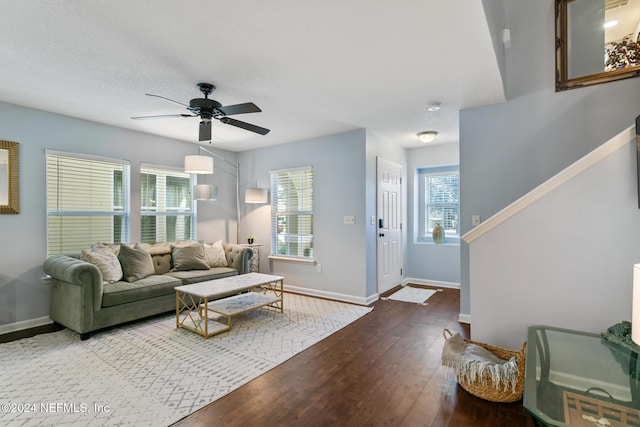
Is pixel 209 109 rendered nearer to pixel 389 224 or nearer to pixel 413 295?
pixel 389 224

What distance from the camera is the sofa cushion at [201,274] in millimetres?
4034

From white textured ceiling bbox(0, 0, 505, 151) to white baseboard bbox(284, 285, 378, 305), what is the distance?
2.52 meters

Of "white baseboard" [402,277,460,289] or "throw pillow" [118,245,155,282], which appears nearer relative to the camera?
"throw pillow" [118,245,155,282]

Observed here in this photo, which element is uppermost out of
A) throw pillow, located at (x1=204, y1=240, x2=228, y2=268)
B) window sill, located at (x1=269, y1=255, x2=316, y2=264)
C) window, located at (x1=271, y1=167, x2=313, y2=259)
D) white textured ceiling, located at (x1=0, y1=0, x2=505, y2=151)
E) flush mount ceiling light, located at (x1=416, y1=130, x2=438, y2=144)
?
white textured ceiling, located at (x1=0, y1=0, x2=505, y2=151)

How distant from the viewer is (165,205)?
196 inches

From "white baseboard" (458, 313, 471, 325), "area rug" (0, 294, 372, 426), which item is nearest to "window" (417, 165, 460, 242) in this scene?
"white baseboard" (458, 313, 471, 325)

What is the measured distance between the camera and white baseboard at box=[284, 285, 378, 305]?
444 cm

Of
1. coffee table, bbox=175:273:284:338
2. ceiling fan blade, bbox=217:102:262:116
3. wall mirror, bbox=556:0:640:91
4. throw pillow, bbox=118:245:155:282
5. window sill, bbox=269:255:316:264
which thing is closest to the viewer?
ceiling fan blade, bbox=217:102:262:116

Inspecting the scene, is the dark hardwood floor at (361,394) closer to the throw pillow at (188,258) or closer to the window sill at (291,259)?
the window sill at (291,259)

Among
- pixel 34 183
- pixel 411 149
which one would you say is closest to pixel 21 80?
pixel 34 183

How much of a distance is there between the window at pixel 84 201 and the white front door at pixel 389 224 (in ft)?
12.3

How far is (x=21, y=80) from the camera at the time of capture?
2885 mm

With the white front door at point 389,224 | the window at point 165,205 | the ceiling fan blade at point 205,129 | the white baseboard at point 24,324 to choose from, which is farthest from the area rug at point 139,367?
the ceiling fan blade at point 205,129

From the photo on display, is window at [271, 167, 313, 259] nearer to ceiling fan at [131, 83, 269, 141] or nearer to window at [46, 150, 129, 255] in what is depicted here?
ceiling fan at [131, 83, 269, 141]
